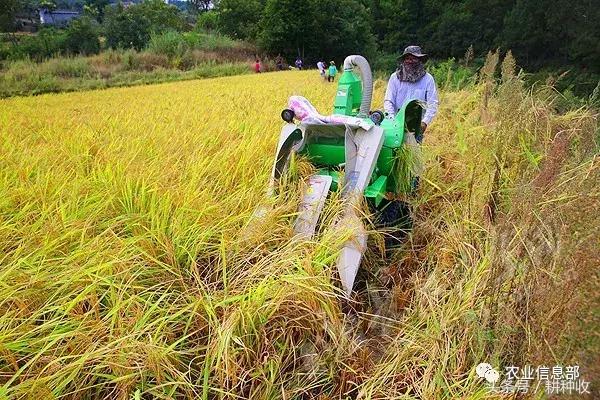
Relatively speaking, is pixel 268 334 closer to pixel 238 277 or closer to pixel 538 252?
pixel 238 277

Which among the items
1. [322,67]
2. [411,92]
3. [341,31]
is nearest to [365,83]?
[411,92]

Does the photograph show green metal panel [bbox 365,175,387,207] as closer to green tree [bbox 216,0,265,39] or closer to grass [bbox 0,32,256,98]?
grass [bbox 0,32,256,98]

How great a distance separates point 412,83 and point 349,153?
1564mm

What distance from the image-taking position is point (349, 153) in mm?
2326

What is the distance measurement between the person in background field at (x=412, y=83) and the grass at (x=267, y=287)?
831 mm

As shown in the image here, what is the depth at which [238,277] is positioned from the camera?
1958 millimetres

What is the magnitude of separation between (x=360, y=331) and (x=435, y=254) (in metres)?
0.68

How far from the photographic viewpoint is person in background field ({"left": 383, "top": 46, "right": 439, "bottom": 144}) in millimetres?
3498

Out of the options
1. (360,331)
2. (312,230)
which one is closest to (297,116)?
(312,230)

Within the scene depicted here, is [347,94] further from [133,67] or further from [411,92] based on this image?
[133,67]

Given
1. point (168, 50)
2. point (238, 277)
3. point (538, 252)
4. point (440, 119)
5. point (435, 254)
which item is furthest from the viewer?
point (168, 50)

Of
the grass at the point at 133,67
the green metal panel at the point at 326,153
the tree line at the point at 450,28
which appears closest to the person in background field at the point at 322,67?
the grass at the point at 133,67

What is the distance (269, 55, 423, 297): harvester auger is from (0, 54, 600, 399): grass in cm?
9

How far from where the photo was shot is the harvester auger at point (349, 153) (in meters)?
2.21
